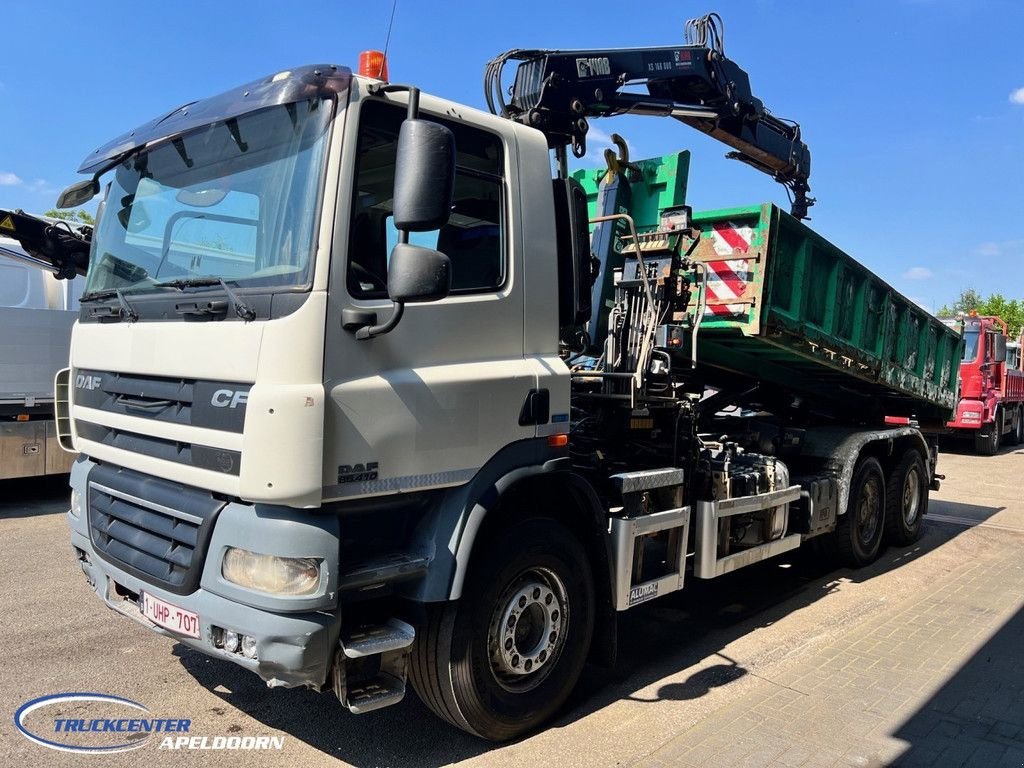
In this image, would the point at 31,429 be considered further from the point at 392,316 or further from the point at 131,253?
the point at 392,316

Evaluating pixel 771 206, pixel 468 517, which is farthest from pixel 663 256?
pixel 468 517

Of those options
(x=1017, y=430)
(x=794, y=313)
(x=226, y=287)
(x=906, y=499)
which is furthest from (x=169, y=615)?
(x=1017, y=430)

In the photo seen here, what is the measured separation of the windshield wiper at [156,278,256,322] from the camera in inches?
120

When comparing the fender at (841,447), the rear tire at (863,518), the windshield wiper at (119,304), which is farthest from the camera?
the rear tire at (863,518)

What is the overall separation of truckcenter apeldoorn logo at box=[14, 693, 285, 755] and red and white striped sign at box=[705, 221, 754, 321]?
3859mm

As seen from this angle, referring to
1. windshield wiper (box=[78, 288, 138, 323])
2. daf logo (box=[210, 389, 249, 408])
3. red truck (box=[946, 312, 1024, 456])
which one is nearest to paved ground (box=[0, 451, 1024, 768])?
daf logo (box=[210, 389, 249, 408])

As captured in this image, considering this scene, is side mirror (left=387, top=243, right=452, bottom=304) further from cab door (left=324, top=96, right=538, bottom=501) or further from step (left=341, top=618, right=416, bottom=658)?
step (left=341, top=618, right=416, bottom=658)

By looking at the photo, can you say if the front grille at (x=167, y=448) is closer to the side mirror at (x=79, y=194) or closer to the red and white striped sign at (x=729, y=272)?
the side mirror at (x=79, y=194)

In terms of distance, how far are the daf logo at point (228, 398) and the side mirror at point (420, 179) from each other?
0.86 metres

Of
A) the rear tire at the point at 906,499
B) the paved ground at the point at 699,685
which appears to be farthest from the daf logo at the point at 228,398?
the rear tire at the point at 906,499

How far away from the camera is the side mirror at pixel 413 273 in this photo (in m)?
2.98

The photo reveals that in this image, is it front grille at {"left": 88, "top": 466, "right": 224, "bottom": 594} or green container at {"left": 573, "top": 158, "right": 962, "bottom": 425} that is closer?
front grille at {"left": 88, "top": 466, "right": 224, "bottom": 594}

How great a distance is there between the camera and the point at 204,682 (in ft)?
14.1

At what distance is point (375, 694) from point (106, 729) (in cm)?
146
